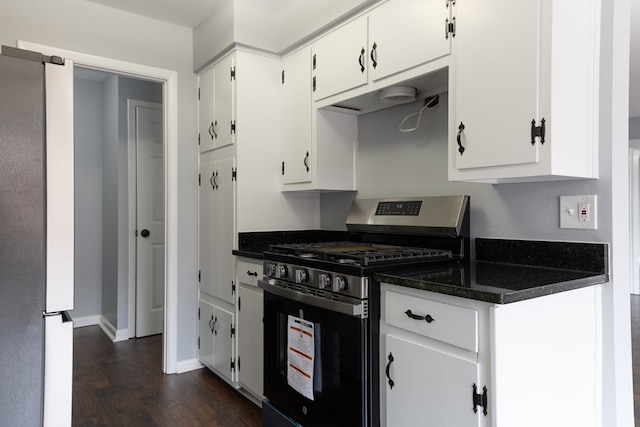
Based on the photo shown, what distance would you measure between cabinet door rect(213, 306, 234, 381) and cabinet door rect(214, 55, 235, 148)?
109 centimetres

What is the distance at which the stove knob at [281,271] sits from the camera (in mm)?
2016

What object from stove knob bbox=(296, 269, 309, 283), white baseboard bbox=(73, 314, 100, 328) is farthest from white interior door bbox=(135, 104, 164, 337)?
stove knob bbox=(296, 269, 309, 283)

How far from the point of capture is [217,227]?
280 centimetres

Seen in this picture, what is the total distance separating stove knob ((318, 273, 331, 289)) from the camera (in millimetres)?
1739

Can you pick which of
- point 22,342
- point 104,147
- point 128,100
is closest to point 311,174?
point 22,342

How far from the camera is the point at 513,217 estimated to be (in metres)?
1.79

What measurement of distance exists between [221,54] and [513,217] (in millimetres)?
2009

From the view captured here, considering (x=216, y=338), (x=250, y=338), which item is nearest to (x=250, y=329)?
(x=250, y=338)

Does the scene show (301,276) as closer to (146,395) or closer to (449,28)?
(449,28)

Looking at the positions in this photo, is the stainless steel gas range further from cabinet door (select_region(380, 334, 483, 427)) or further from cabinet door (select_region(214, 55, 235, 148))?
cabinet door (select_region(214, 55, 235, 148))

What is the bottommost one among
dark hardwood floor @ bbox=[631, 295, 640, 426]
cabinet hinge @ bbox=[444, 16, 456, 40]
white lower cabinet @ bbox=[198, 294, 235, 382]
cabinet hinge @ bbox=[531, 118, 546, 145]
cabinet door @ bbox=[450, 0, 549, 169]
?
dark hardwood floor @ bbox=[631, 295, 640, 426]

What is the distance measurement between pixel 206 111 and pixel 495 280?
225cm

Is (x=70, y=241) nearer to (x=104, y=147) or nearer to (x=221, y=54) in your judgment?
(x=221, y=54)

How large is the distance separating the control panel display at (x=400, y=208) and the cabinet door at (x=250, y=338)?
2.65ft
